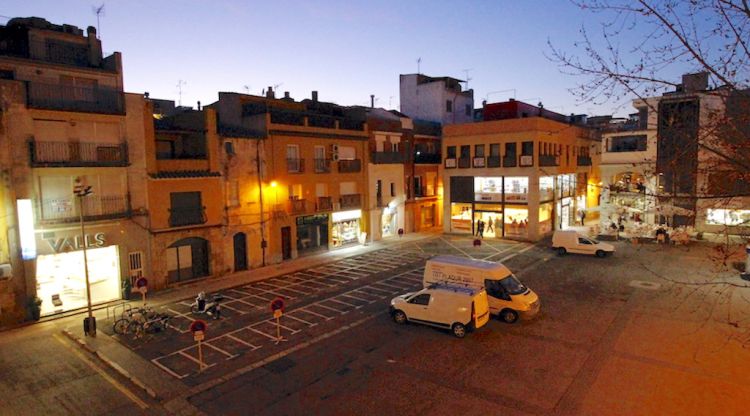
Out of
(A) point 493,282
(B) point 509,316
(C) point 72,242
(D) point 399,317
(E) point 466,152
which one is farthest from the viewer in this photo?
(E) point 466,152

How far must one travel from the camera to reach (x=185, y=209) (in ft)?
80.9

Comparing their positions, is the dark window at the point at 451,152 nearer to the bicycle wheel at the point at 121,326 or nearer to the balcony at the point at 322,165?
the balcony at the point at 322,165

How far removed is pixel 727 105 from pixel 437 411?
8.85m

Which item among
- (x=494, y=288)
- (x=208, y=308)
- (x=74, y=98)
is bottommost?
(x=208, y=308)

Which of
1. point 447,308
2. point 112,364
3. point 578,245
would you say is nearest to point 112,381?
point 112,364

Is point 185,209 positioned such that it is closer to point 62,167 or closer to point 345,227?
point 62,167

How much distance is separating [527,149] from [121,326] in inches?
1204

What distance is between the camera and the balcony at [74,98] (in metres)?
19.8

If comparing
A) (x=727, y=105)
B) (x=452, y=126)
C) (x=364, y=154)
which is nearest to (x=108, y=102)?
(x=364, y=154)

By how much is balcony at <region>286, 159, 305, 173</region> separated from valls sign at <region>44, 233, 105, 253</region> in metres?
12.1

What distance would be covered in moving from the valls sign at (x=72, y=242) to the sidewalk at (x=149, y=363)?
116 inches

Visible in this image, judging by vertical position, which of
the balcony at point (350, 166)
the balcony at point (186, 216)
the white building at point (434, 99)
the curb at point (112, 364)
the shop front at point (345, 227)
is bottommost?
the curb at point (112, 364)

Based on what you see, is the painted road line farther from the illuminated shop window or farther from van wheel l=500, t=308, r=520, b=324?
the illuminated shop window

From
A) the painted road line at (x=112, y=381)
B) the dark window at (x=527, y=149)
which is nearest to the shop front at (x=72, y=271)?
the painted road line at (x=112, y=381)
